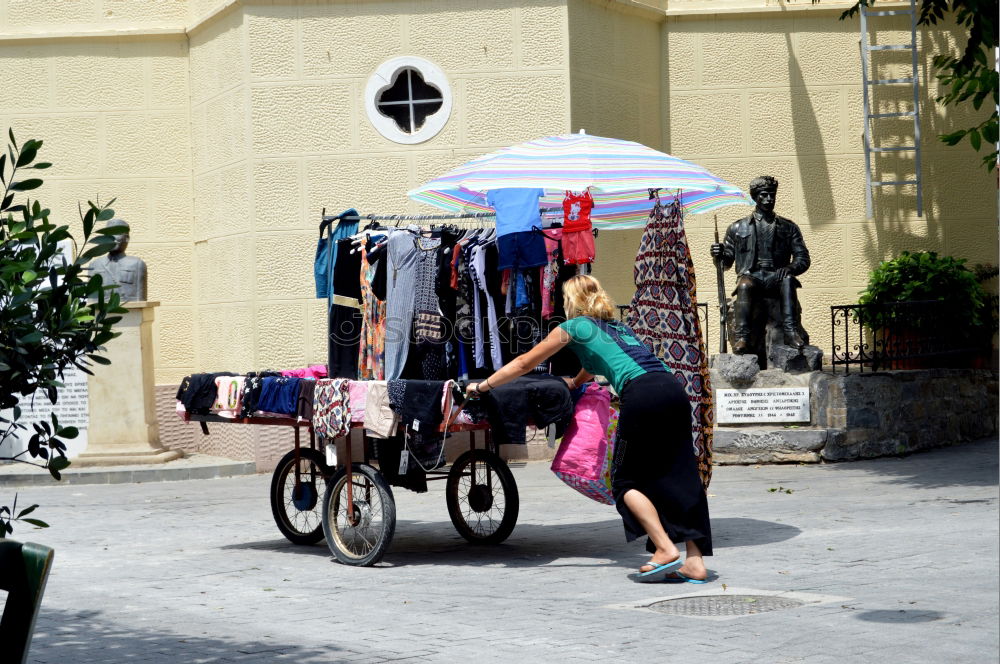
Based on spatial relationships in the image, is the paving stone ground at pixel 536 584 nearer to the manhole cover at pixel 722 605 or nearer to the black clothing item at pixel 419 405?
the manhole cover at pixel 722 605

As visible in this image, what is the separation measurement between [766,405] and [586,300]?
570 centimetres

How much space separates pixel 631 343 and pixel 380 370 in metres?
2.15

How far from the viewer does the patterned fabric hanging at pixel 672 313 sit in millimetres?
9039

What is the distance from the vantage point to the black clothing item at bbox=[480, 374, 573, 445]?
793 centimetres

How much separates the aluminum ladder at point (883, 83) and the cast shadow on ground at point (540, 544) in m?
6.47

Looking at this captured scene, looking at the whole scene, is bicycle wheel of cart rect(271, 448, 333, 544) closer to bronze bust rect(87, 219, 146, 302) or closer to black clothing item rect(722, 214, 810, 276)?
bronze bust rect(87, 219, 146, 302)

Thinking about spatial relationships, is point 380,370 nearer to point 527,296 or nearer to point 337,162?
point 527,296

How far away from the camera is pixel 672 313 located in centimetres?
911

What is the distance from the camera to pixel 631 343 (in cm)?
782

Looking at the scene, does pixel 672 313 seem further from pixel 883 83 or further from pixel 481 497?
pixel 883 83

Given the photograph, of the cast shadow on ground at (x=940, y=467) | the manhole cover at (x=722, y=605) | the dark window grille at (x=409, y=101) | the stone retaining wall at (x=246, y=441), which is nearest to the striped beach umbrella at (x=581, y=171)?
the manhole cover at (x=722, y=605)

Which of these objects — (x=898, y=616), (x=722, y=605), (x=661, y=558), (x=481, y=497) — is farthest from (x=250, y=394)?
(x=898, y=616)

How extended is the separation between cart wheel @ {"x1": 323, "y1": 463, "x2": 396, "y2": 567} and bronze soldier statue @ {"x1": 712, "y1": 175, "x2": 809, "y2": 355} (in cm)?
578

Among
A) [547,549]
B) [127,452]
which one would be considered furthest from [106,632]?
[127,452]
